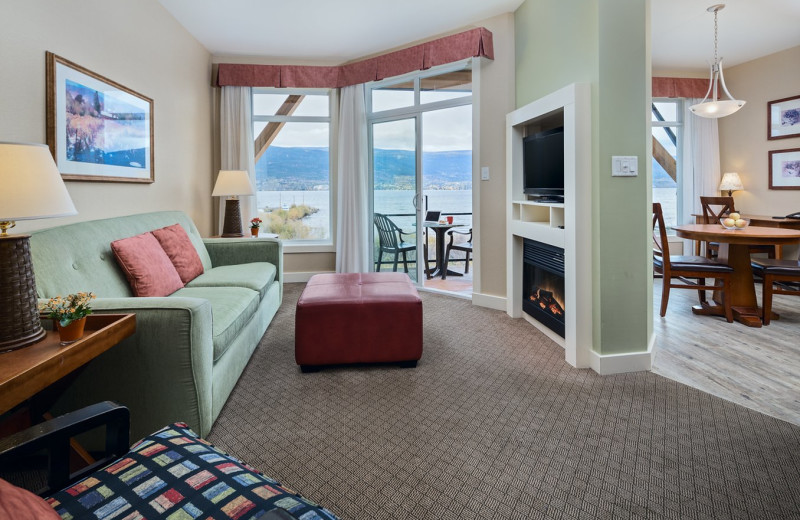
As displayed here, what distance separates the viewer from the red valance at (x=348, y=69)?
179 inches

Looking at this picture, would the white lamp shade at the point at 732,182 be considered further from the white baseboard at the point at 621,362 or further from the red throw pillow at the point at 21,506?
the red throw pillow at the point at 21,506

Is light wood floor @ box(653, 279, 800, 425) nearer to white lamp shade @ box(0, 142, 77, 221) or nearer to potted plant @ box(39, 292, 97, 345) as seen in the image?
potted plant @ box(39, 292, 97, 345)

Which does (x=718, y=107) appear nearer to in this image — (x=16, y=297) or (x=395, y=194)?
(x=395, y=194)

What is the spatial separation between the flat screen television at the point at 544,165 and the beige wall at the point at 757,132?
3.92 m

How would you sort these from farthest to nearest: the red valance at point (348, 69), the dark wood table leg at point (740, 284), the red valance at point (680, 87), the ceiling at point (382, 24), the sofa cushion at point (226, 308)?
the red valance at point (680, 87) → the red valance at point (348, 69) → the ceiling at point (382, 24) → the dark wood table leg at point (740, 284) → the sofa cushion at point (226, 308)

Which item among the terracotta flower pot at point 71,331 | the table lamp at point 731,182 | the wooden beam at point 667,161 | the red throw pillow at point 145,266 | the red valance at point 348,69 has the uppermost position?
the red valance at point 348,69

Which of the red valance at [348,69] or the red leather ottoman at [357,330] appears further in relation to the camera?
the red valance at [348,69]

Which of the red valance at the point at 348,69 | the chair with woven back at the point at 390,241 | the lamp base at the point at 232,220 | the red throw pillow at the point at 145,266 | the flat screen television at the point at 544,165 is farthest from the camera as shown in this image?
the chair with woven back at the point at 390,241

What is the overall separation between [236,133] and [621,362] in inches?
181

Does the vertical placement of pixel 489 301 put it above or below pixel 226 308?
below

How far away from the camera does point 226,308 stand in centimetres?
258

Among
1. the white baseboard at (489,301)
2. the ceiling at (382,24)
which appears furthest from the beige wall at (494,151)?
the ceiling at (382,24)

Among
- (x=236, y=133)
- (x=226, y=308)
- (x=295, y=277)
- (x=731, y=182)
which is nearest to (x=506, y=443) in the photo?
(x=226, y=308)

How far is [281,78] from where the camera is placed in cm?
537
